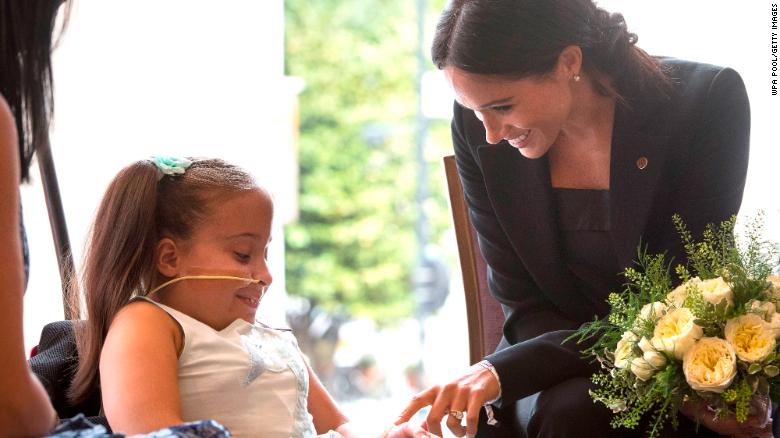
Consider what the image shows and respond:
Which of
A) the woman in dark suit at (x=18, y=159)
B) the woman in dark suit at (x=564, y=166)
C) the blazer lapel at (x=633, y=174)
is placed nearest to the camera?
the woman in dark suit at (x=18, y=159)

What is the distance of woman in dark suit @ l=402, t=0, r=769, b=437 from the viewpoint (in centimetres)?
204

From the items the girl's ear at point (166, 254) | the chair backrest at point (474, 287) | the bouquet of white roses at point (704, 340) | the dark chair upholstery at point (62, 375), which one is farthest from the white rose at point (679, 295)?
the dark chair upholstery at point (62, 375)

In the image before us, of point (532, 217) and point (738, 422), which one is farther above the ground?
point (532, 217)

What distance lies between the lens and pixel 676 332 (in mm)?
1717

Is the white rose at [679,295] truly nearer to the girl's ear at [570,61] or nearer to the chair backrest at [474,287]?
the girl's ear at [570,61]

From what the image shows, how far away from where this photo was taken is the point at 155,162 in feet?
6.27

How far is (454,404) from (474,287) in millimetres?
639

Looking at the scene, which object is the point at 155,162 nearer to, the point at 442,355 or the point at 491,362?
the point at 491,362

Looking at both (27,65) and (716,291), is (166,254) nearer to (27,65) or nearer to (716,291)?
(27,65)

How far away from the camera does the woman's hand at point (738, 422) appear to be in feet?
5.89

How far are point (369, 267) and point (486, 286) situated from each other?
5.76 m

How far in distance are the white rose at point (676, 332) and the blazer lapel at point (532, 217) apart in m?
0.48

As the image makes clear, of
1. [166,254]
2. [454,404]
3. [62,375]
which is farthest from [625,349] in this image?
[62,375]

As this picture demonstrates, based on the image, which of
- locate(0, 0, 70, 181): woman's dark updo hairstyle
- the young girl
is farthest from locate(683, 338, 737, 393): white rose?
locate(0, 0, 70, 181): woman's dark updo hairstyle
